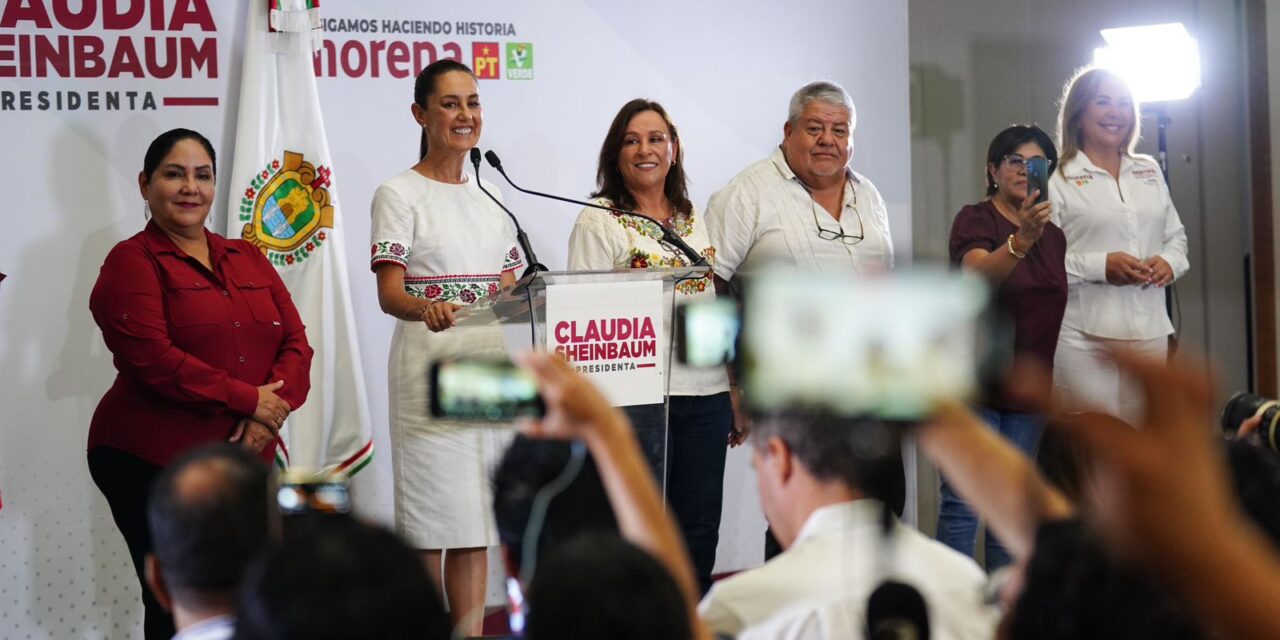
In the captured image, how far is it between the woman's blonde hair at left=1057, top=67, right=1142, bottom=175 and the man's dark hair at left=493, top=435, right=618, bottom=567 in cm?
306

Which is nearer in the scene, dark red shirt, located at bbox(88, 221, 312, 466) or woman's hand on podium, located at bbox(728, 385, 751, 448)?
dark red shirt, located at bbox(88, 221, 312, 466)

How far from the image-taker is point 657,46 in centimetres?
503

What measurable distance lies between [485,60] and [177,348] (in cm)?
173

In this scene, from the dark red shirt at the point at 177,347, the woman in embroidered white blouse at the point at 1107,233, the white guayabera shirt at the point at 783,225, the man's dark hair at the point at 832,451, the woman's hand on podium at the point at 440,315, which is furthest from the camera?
the woman in embroidered white blouse at the point at 1107,233

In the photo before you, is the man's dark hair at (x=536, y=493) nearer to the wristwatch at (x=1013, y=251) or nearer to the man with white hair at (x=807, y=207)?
the man with white hair at (x=807, y=207)

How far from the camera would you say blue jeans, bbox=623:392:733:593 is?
12.7ft

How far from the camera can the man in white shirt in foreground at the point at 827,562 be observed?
5.25 ft

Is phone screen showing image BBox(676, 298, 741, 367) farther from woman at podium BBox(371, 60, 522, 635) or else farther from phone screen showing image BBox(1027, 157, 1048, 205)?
phone screen showing image BBox(1027, 157, 1048, 205)

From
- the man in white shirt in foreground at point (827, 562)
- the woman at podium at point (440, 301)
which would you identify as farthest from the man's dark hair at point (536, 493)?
the woman at podium at point (440, 301)

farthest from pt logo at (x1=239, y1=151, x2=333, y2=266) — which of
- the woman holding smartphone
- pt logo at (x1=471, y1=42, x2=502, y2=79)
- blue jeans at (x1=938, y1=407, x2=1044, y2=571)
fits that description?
blue jeans at (x1=938, y1=407, x2=1044, y2=571)

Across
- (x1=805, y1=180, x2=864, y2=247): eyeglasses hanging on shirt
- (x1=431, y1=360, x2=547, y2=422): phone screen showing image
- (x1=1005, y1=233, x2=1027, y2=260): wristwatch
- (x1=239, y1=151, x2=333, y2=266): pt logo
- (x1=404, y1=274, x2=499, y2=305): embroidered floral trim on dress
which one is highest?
(x1=239, y1=151, x2=333, y2=266): pt logo

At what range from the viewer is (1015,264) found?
4.18m

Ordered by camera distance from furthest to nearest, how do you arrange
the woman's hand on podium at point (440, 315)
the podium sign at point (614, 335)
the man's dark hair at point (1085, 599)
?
the woman's hand on podium at point (440, 315) → the podium sign at point (614, 335) → the man's dark hair at point (1085, 599)

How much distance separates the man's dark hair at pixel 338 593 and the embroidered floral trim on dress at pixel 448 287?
2.63m
